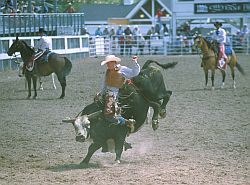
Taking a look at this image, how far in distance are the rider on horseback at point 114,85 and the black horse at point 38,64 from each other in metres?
8.68

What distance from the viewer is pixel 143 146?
31.9ft

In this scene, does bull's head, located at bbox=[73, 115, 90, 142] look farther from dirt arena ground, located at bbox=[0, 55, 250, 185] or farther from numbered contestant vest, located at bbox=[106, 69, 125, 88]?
numbered contestant vest, located at bbox=[106, 69, 125, 88]

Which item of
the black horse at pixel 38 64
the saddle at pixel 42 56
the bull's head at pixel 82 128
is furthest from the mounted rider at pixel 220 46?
the bull's head at pixel 82 128

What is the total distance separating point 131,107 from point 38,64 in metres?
8.87

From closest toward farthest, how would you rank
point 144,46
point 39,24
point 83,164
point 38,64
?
point 83,164, point 38,64, point 39,24, point 144,46

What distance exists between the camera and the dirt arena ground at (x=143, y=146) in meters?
7.45

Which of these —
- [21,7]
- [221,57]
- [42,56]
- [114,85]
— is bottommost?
[114,85]

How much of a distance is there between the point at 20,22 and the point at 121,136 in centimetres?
2258

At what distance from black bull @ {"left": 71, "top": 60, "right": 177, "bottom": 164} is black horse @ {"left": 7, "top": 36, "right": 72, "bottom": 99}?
760 cm

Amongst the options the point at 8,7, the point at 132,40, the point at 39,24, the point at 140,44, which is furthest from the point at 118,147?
the point at 140,44

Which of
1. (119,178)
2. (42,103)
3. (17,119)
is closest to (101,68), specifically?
(42,103)

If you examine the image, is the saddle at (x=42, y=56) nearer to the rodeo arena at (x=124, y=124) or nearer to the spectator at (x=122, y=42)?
the rodeo arena at (x=124, y=124)

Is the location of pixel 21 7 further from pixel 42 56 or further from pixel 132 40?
pixel 42 56

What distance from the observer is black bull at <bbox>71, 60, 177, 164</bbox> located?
827 cm
